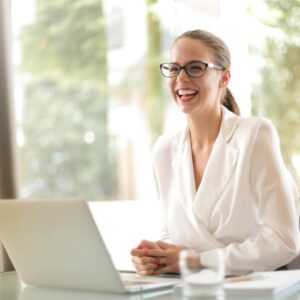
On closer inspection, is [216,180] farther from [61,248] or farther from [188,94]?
[61,248]

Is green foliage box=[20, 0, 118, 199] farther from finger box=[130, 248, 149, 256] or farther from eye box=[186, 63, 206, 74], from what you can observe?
finger box=[130, 248, 149, 256]

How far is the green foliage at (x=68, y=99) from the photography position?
776 cm

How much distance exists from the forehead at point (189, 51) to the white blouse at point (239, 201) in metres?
0.20

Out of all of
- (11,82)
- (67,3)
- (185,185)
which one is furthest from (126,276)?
(67,3)

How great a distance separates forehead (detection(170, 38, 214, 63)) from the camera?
88.7 inches

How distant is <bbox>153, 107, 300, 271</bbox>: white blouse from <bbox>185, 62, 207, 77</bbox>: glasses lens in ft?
0.52

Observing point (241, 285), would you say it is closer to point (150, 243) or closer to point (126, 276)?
point (126, 276)

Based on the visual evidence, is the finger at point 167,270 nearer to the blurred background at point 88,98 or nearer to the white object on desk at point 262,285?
the white object on desk at point 262,285

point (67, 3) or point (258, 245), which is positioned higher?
point (67, 3)

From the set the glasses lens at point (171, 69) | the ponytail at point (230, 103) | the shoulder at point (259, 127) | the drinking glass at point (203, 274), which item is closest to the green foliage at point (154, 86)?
the ponytail at point (230, 103)

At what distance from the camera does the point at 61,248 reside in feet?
5.23

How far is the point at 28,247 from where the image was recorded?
169 centimetres

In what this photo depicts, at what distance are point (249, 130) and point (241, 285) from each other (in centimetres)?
74

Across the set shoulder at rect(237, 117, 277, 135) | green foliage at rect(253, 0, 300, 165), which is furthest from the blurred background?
shoulder at rect(237, 117, 277, 135)
